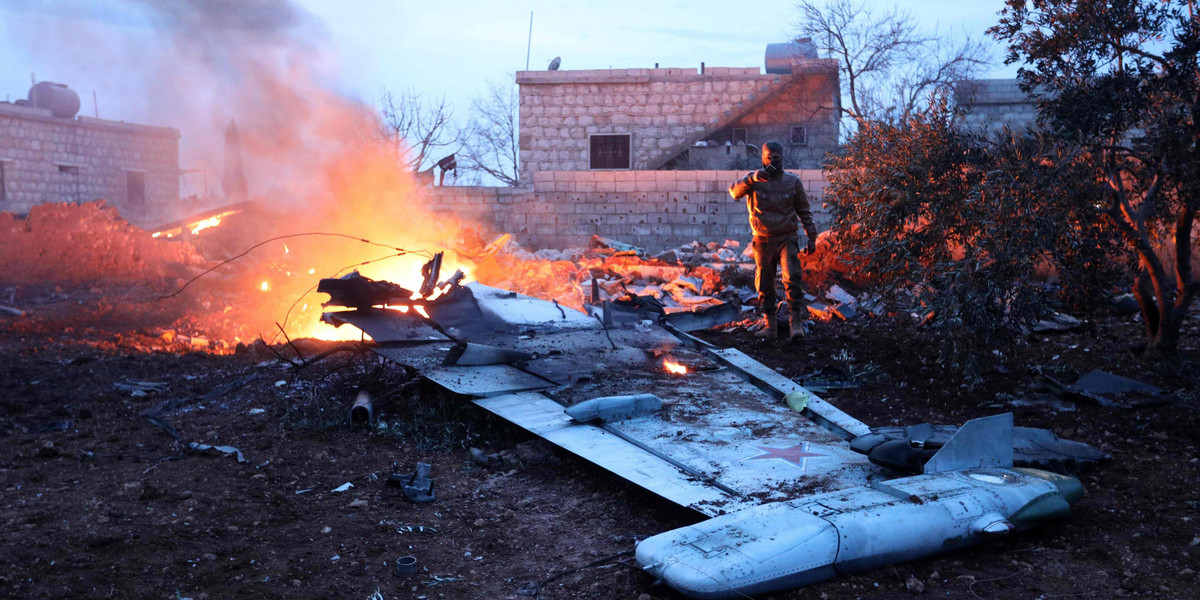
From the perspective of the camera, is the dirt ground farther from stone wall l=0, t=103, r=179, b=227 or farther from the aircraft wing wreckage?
stone wall l=0, t=103, r=179, b=227

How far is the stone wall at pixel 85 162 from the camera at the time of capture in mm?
29312

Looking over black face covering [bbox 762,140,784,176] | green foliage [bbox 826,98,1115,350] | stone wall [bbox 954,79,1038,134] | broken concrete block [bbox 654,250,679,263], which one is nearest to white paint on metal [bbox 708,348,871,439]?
green foliage [bbox 826,98,1115,350]

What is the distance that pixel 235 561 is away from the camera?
3912 millimetres

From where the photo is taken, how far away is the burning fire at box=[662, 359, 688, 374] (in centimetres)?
696

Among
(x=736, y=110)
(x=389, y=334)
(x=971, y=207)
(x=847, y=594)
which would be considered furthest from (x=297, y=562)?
(x=736, y=110)

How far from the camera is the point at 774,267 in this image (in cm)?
930

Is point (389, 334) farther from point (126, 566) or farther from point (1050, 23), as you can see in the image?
point (1050, 23)

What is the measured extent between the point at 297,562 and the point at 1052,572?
331 centimetres

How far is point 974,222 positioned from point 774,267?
2.64 meters

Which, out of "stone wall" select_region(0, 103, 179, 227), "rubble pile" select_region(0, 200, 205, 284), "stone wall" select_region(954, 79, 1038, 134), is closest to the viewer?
"rubble pile" select_region(0, 200, 205, 284)

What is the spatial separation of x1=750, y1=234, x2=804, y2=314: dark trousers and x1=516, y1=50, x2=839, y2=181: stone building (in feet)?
48.5

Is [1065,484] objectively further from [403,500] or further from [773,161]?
[773,161]

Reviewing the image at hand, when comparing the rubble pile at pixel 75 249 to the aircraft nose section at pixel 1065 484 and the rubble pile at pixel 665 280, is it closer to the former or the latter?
the rubble pile at pixel 665 280

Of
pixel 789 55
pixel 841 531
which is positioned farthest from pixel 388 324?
pixel 789 55
